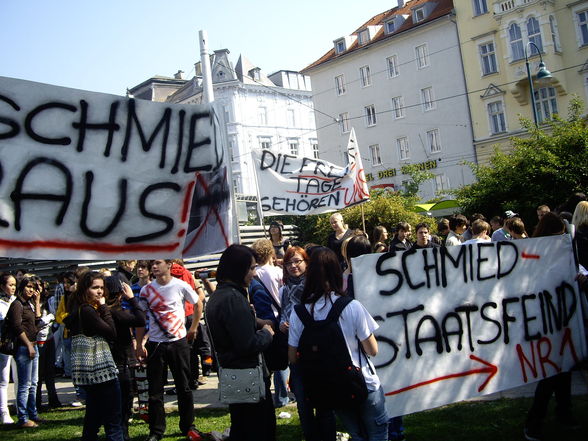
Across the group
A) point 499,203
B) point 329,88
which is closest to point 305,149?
point 329,88

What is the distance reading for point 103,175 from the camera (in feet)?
13.1

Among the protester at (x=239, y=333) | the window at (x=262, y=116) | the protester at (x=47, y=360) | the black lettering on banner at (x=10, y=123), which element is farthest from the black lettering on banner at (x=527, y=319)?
the window at (x=262, y=116)

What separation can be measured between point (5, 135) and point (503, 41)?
36.5m

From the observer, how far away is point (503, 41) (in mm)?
36500

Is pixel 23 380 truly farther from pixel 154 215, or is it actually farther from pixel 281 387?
pixel 154 215

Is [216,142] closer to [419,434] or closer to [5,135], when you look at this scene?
[5,135]

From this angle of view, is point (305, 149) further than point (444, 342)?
Yes

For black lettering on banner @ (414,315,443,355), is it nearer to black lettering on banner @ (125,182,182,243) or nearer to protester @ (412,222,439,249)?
black lettering on banner @ (125,182,182,243)

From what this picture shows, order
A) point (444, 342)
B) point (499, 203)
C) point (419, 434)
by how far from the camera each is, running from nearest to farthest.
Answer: point (444, 342) < point (419, 434) < point (499, 203)

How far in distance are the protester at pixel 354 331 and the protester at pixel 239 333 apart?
0.32 meters

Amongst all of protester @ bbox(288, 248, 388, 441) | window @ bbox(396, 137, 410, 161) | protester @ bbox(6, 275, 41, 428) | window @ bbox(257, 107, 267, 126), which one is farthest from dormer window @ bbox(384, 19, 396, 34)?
protester @ bbox(288, 248, 388, 441)

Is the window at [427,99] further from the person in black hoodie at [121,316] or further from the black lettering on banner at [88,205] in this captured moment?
the black lettering on banner at [88,205]

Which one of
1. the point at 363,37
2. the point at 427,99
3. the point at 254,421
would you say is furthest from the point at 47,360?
the point at 363,37

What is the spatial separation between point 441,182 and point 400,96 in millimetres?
6342
